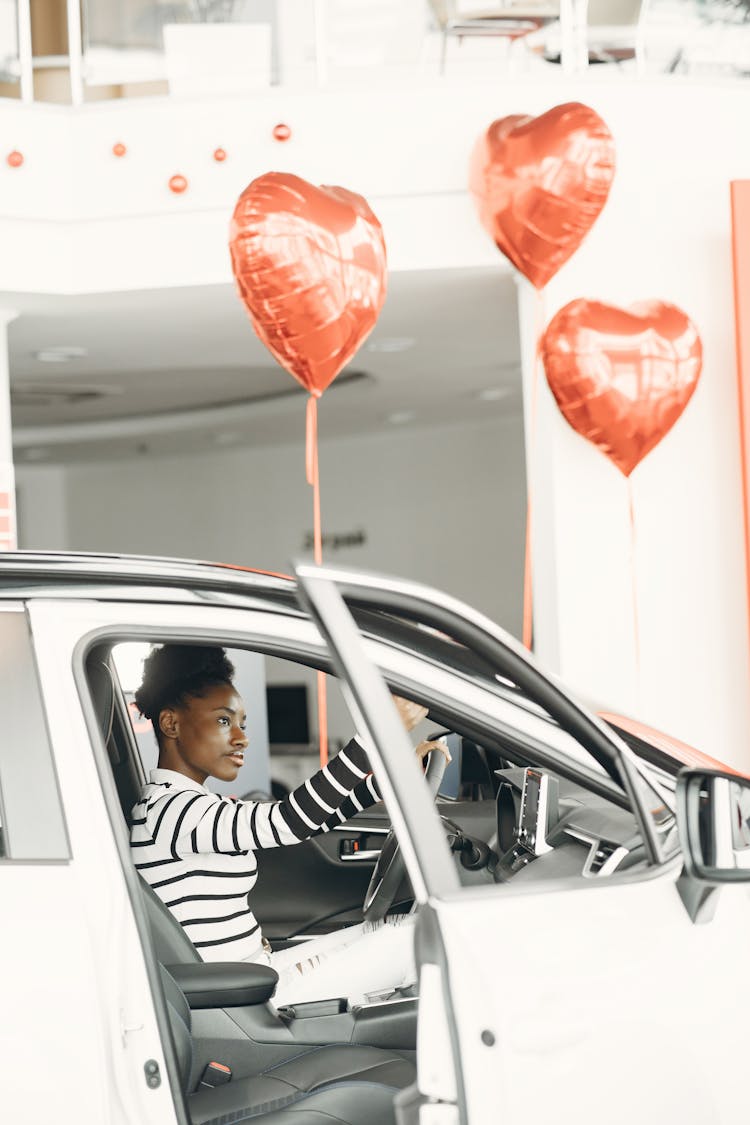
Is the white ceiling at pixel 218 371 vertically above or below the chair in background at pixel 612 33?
below

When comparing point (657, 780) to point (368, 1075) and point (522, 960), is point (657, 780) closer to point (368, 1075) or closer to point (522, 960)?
point (522, 960)

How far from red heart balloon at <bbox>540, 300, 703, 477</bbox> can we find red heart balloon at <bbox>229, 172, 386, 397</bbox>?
2.63ft

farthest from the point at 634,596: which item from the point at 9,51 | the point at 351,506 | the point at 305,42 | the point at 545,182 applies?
the point at 351,506

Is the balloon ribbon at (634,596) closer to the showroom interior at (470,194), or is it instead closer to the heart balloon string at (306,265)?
the showroom interior at (470,194)

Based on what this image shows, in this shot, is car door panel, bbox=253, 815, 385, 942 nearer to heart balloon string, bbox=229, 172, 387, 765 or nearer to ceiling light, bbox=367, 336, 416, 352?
heart balloon string, bbox=229, 172, 387, 765

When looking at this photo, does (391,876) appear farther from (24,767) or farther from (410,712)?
(24,767)

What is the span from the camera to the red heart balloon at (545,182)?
473cm

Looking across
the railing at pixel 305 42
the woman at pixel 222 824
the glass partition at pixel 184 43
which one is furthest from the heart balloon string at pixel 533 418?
the woman at pixel 222 824

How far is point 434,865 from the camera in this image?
1.44 m

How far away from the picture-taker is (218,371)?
8445 mm

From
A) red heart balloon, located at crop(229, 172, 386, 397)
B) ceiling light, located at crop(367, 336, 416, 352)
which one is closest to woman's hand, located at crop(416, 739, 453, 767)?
red heart balloon, located at crop(229, 172, 386, 397)

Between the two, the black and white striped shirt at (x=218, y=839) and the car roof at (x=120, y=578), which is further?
the black and white striped shirt at (x=218, y=839)

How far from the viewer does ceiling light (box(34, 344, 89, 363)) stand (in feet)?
23.1

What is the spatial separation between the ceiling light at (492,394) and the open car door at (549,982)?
7.71m
